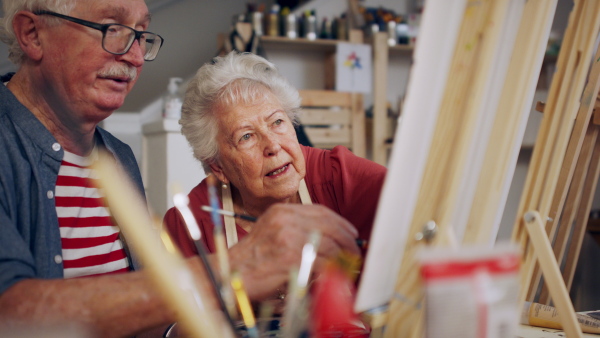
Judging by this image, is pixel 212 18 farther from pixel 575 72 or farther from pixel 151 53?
pixel 575 72

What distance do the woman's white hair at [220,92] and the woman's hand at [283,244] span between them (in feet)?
2.10

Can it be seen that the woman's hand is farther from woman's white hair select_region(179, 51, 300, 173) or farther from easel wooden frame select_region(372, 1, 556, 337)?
woman's white hair select_region(179, 51, 300, 173)

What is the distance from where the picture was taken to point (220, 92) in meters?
1.31

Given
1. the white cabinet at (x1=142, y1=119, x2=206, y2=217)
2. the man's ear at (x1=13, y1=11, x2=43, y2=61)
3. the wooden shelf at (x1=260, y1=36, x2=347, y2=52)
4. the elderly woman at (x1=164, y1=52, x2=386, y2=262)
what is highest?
the man's ear at (x1=13, y1=11, x2=43, y2=61)

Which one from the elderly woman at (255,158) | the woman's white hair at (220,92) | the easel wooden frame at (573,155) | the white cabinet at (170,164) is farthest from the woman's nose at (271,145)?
the white cabinet at (170,164)

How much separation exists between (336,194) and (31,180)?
74 centimetres

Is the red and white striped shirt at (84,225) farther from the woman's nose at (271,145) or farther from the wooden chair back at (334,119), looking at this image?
the wooden chair back at (334,119)

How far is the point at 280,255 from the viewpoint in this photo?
2.26ft

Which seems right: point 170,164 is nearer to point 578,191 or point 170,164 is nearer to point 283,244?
point 578,191

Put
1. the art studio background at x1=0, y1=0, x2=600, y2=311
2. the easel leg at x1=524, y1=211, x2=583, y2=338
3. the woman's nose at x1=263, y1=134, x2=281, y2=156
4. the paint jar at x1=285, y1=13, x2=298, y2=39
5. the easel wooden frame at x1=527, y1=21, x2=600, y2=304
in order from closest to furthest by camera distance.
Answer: the easel leg at x1=524, y1=211, x2=583, y2=338 → the easel wooden frame at x1=527, y1=21, x2=600, y2=304 → the woman's nose at x1=263, y1=134, x2=281, y2=156 → the art studio background at x1=0, y1=0, x2=600, y2=311 → the paint jar at x1=285, y1=13, x2=298, y2=39

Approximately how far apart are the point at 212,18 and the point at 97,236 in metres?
3.27

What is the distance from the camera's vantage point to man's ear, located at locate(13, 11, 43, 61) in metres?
1.05

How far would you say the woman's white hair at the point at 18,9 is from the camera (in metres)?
1.03

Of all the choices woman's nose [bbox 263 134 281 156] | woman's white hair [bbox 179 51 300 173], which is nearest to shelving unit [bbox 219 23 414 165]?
woman's white hair [bbox 179 51 300 173]
